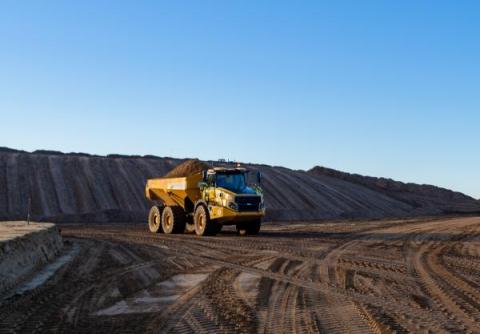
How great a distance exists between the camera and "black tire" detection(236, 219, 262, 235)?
20.3 metres

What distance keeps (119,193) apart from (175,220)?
1790cm

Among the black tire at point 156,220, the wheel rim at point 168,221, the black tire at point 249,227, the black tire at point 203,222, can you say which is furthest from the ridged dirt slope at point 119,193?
the black tire at point 203,222

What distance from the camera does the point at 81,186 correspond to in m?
37.9

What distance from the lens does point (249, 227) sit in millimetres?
20672

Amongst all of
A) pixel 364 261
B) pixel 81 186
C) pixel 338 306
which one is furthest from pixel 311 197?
pixel 338 306

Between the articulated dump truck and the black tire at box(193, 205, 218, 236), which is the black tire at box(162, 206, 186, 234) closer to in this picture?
the articulated dump truck

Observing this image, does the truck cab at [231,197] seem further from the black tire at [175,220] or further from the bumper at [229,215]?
the black tire at [175,220]

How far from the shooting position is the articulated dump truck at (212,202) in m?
18.9

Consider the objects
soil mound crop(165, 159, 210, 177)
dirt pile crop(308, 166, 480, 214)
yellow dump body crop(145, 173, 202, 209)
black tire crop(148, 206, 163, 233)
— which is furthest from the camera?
dirt pile crop(308, 166, 480, 214)

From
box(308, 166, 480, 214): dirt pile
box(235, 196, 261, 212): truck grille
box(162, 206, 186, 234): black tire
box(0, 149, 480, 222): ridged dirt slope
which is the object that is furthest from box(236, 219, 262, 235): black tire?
box(308, 166, 480, 214): dirt pile

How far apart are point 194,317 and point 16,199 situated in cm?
3002

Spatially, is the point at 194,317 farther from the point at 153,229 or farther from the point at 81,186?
the point at 81,186

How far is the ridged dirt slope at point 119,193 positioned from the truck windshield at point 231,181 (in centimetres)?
1522

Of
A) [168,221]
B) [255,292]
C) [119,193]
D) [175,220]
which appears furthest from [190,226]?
[119,193]
